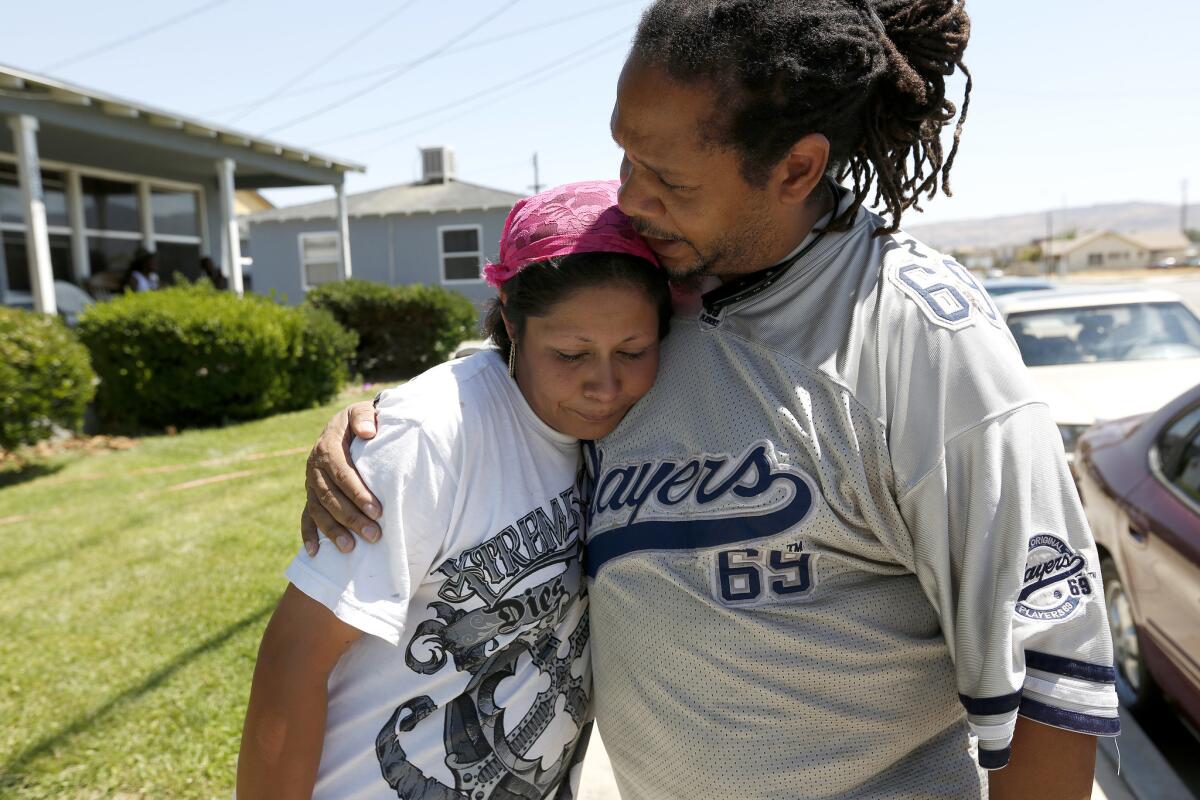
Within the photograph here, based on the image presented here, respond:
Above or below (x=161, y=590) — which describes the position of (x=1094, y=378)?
above

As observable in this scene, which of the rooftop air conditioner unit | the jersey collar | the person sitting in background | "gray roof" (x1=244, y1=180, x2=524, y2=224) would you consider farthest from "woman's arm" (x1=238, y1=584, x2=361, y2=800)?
the rooftop air conditioner unit

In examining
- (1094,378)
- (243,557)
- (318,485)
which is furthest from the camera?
(1094,378)

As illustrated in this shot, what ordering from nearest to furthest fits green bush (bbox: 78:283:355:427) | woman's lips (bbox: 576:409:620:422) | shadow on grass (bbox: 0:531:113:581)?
woman's lips (bbox: 576:409:620:422) → shadow on grass (bbox: 0:531:113:581) → green bush (bbox: 78:283:355:427)

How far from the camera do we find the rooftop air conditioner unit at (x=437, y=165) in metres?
25.2

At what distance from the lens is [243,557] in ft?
19.3

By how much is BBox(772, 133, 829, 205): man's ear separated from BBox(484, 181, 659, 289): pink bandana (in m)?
0.30

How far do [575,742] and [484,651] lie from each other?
1.39 ft

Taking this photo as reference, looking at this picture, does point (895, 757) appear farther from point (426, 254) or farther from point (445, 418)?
point (426, 254)

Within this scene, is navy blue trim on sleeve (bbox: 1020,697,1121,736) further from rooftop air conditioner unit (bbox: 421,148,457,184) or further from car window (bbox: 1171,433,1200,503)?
rooftop air conditioner unit (bbox: 421,148,457,184)

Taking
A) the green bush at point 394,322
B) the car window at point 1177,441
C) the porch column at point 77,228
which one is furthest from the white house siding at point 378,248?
the car window at point 1177,441

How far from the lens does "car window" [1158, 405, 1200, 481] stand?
3801 millimetres

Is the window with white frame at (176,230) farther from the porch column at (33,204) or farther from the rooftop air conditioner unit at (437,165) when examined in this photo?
the rooftop air conditioner unit at (437,165)

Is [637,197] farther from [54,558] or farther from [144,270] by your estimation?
[144,270]

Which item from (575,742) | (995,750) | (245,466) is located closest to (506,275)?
(575,742)
